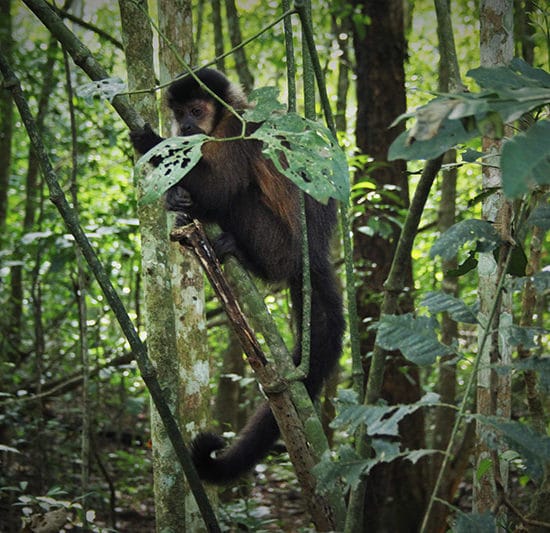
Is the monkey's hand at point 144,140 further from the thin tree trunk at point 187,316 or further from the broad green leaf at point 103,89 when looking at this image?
the broad green leaf at point 103,89

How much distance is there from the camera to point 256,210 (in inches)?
161

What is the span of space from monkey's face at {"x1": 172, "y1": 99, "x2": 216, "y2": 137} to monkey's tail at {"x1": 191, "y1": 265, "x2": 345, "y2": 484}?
3.89ft

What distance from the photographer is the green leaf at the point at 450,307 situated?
1524mm

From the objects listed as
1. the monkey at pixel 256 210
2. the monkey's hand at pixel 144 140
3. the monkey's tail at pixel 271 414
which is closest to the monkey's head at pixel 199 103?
the monkey at pixel 256 210

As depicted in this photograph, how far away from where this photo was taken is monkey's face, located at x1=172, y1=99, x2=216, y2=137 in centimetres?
421

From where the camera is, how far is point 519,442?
1296 mm

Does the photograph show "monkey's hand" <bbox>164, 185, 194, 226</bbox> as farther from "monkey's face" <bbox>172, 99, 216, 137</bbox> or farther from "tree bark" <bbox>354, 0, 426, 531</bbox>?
"tree bark" <bbox>354, 0, 426, 531</bbox>

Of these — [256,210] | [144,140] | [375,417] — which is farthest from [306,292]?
[256,210]

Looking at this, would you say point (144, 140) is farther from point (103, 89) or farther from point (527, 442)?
point (527, 442)

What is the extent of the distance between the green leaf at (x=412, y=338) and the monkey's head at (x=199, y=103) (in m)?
2.88

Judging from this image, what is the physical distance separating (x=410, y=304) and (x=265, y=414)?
2987 mm

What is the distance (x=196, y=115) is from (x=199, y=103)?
8 cm

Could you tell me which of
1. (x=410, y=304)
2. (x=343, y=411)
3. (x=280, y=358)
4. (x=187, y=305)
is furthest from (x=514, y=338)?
(x=410, y=304)

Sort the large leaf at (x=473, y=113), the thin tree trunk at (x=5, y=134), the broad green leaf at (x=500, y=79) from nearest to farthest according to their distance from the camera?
the large leaf at (x=473, y=113)
the broad green leaf at (x=500, y=79)
the thin tree trunk at (x=5, y=134)
